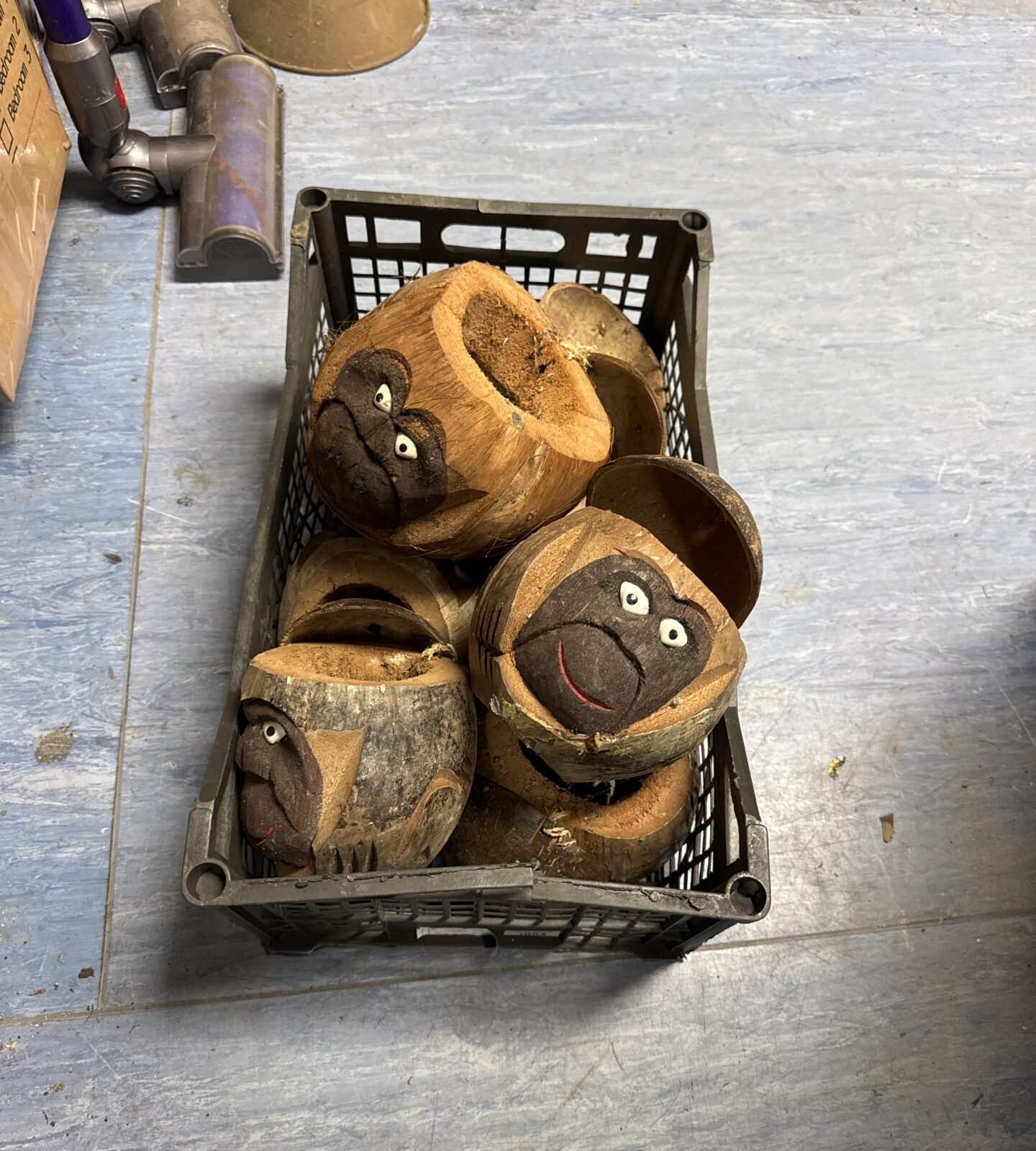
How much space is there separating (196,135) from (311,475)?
77cm

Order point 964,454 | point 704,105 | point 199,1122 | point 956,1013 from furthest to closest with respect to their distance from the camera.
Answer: point 704,105 < point 964,454 < point 956,1013 < point 199,1122

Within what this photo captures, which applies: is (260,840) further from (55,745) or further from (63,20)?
(63,20)

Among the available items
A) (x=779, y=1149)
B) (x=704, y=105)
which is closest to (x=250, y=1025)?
(x=779, y=1149)

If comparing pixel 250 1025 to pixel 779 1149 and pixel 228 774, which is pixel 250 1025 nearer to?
pixel 228 774

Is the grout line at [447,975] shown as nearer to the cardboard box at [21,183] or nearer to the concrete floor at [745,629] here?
the concrete floor at [745,629]

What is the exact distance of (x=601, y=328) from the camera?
1110 mm

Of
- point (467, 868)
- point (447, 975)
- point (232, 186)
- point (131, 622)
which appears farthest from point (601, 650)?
point (232, 186)

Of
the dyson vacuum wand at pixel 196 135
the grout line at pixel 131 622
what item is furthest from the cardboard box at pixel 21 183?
the grout line at pixel 131 622

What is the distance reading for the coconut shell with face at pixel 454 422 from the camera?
2.60 ft

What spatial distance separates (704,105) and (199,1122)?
1.70 m

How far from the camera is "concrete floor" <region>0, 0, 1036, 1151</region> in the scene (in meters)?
0.98

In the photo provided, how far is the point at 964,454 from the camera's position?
137 cm

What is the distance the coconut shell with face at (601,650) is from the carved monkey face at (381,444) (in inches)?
4.0

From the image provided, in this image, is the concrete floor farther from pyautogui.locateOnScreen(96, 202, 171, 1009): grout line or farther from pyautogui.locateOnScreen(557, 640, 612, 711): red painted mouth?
pyautogui.locateOnScreen(557, 640, 612, 711): red painted mouth
